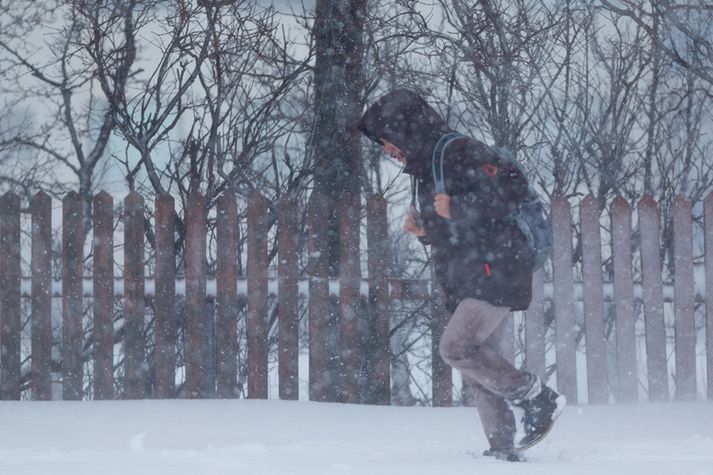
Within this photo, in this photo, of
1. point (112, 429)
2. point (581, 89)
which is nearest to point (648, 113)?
point (581, 89)

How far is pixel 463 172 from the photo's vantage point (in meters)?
3.52

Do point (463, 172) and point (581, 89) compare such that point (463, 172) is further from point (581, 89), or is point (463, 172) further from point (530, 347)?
point (581, 89)

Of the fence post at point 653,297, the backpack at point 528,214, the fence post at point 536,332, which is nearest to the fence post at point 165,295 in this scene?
the fence post at point 536,332

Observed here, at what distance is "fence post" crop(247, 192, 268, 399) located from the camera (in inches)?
222

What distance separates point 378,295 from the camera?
5.70 m

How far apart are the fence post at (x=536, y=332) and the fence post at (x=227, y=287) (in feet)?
5.87

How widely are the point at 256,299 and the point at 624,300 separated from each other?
227cm

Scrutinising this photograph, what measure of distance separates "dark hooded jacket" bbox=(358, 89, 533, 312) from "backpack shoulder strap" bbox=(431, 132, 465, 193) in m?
0.02

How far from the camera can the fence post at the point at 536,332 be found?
578cm

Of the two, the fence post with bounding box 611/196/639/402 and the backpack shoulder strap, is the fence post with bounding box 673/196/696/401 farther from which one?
the backpack shoulder strap

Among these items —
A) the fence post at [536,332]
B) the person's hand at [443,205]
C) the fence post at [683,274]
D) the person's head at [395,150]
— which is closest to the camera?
the person's hand at [443,205]

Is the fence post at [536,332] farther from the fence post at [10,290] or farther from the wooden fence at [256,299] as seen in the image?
the fence post at [10,290]

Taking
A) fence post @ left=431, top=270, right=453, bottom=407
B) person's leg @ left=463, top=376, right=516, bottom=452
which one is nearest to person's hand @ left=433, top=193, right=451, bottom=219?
person's leg @ left=463, top=376, right=516, bottom=452

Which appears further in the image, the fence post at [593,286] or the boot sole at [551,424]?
the fence post at [593,286]
